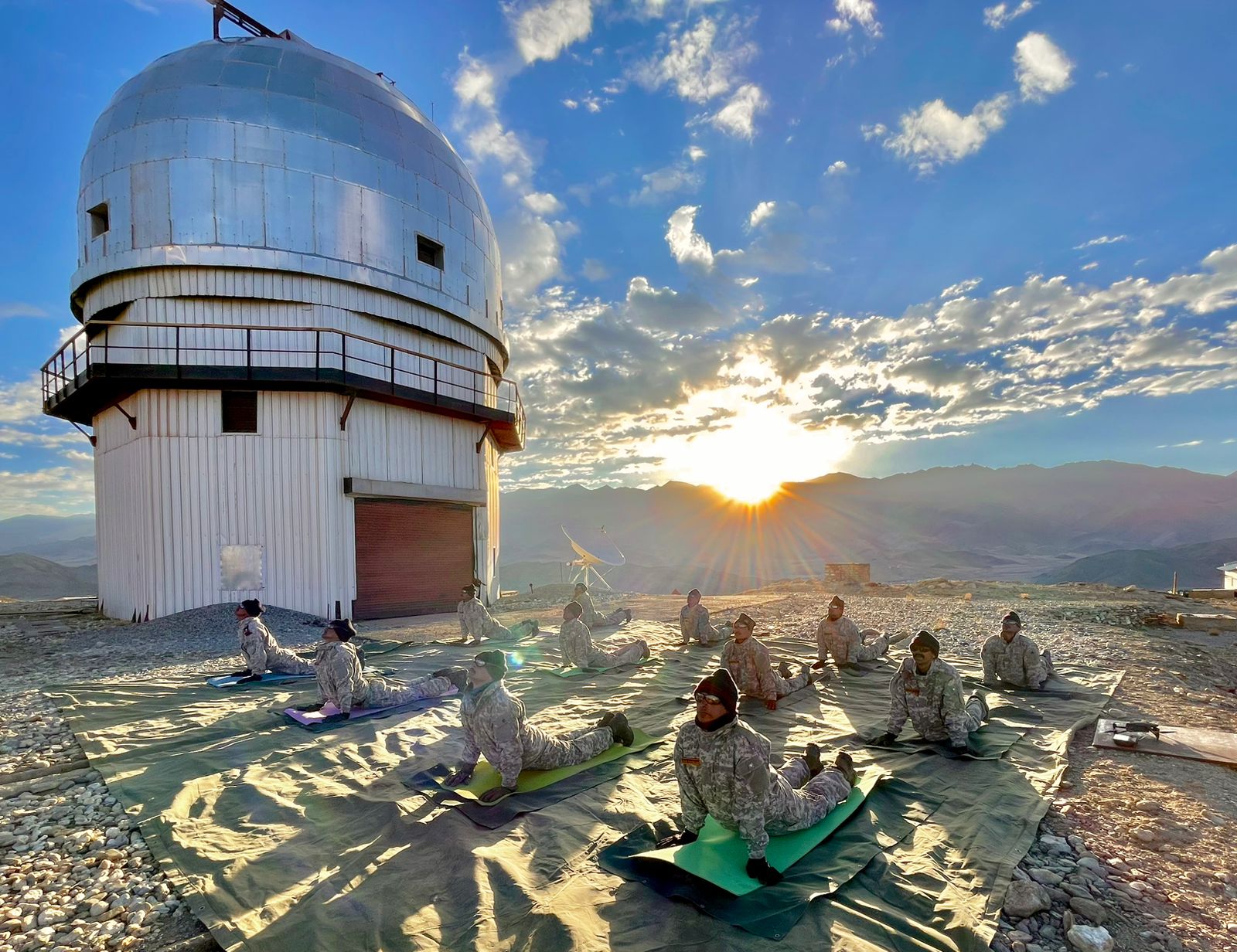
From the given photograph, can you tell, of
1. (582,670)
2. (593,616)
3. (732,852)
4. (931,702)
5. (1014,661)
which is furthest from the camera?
(593,616)

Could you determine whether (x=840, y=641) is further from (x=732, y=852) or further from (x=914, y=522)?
(x=914, y=522)

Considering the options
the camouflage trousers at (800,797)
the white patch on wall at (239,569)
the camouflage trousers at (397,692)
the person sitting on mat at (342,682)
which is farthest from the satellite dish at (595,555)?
the camouflage trousers at (800,797)

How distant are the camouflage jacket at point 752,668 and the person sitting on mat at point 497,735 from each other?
340cm

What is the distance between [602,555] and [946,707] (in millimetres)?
26934

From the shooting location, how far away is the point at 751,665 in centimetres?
838

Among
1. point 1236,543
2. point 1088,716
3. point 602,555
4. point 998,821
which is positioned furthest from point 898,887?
point 1236,543

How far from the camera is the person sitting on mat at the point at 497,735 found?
5.55m

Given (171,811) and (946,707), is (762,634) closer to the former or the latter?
(946,707)

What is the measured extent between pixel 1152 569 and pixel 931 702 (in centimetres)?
7960

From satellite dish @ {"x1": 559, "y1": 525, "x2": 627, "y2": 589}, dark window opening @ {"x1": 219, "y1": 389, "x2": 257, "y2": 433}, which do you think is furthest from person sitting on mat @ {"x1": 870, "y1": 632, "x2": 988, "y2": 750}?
dark window opening @ {"x1": 219, "y1": 389, "x2": 257, "y2": 433}

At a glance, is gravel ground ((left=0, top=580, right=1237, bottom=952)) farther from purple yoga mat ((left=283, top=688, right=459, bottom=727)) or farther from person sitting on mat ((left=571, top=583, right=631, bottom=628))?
person sitting on mat ((left=571, top=583, right=631, bottom=628))

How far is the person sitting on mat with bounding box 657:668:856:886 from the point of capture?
158 inches

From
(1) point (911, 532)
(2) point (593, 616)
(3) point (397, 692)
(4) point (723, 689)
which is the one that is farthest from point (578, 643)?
(1) point (911, 532)

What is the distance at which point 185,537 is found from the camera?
16719 millimetres
